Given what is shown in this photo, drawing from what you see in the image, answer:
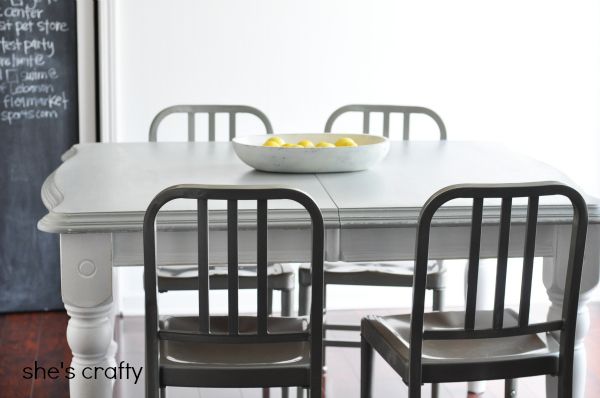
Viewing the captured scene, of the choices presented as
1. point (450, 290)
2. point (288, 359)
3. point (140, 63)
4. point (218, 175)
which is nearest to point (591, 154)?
point (450, 290)

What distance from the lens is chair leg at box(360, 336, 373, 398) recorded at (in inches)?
85.3

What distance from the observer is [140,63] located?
361cm

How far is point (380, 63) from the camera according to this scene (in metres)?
3.79

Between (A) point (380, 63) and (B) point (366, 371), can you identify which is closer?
(B) point (366, 371)

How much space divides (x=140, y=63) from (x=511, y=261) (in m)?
1.82

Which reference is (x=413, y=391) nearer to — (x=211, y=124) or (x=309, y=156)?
(x=309, y=156)

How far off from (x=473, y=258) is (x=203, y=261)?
0.54 m

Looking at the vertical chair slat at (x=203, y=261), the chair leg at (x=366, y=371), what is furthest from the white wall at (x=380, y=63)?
the vertical chair slat at (x=203, y=261)

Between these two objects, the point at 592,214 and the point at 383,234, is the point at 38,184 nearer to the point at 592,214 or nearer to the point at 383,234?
the point at 383,234

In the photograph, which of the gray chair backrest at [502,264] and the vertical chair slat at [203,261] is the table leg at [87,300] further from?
the gray chair backrest at [502,264]

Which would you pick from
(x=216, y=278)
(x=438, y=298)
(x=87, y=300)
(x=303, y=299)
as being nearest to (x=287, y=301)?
(x=303, y=299)

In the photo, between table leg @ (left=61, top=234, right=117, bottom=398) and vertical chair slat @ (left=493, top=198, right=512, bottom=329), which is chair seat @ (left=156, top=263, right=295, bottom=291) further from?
vertical chair slat @ (left=493, top=198, right=512, bottom=329)

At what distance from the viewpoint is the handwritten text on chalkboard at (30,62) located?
351cm

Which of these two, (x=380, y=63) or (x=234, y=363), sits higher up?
(x=380, y=63)
